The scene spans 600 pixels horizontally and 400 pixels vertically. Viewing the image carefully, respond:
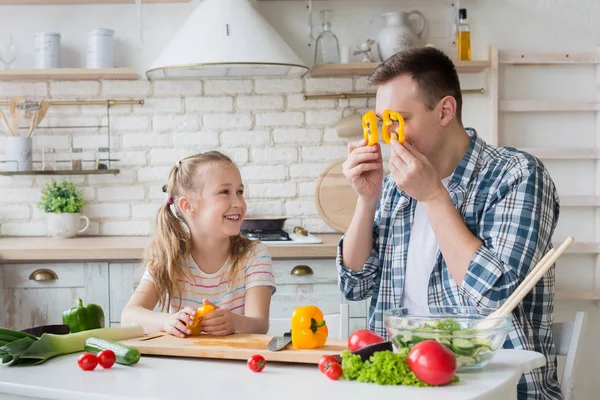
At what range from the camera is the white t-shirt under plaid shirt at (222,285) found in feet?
7.72

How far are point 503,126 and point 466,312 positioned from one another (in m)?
2.42

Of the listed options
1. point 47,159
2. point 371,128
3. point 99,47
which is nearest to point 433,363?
point 371,128

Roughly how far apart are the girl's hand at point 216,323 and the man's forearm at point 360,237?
0.48 metres

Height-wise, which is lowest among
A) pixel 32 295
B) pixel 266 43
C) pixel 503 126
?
pixel 32 295

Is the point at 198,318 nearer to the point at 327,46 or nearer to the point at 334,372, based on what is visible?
the point at 334,372

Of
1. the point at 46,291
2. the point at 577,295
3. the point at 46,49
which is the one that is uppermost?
the point at 46,49

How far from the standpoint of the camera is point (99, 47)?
12.6 ft

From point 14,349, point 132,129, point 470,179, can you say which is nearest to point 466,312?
point 470,179

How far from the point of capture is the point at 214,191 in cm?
250

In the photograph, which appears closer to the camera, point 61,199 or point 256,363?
point 256,363

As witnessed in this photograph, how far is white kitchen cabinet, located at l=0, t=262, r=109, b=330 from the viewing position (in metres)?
3.40

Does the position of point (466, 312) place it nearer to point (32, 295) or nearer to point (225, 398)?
point (225, 398)

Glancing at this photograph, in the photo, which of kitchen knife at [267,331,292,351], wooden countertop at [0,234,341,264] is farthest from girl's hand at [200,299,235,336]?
wooden countertop at [0,234,341,264]

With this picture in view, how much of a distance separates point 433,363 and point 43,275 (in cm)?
244
